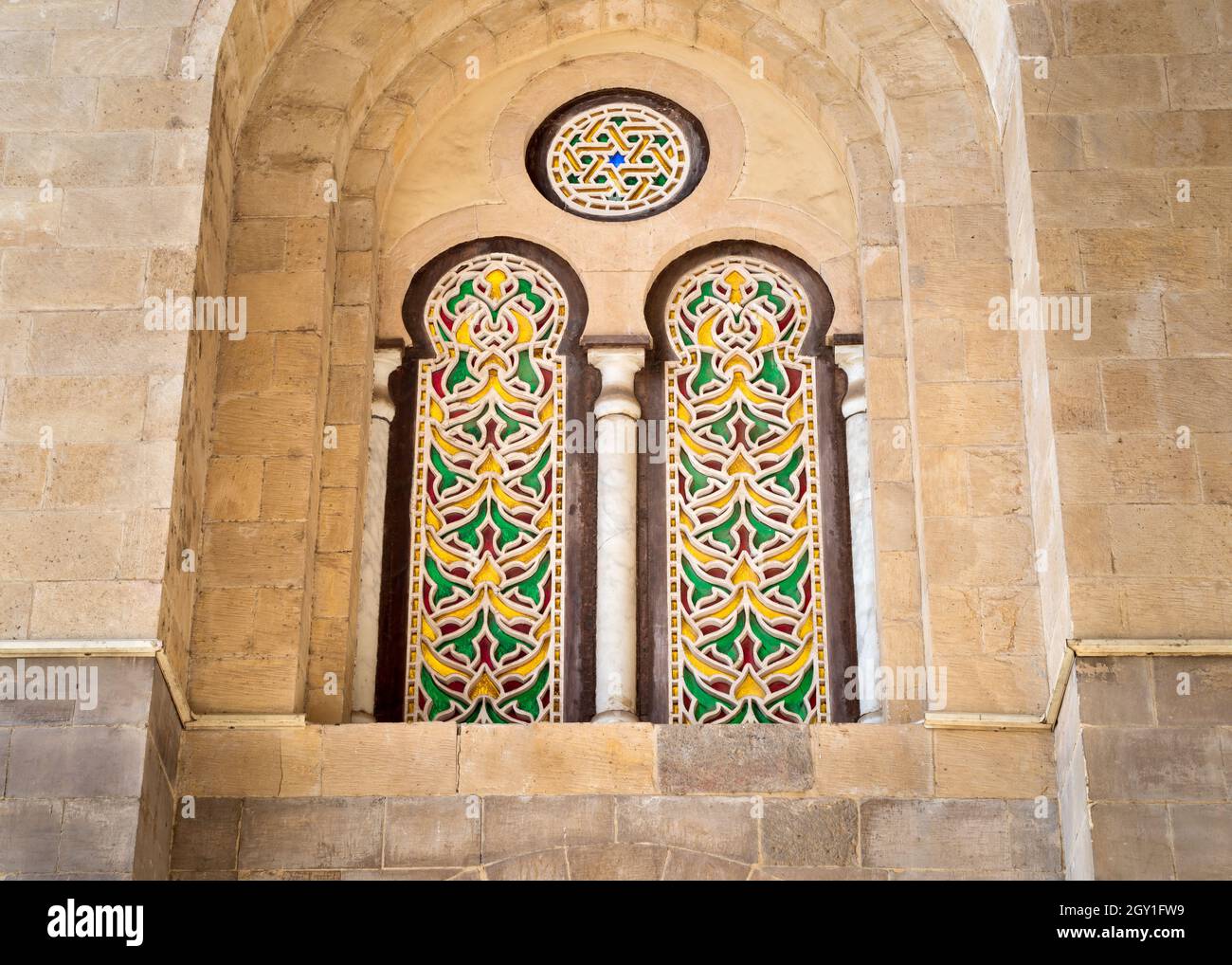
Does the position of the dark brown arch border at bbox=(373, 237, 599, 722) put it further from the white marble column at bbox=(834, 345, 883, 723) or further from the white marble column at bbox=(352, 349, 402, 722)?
the white marble column at bbox=(834, 345, 883, 723)

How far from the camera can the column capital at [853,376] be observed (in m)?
9.30

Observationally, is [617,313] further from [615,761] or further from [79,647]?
[79,647]

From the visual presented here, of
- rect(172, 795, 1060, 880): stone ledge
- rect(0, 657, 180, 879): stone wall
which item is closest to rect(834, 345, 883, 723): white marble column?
rect(172, 795, 1060, 880): stone ledge

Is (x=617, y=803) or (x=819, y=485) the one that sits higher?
(x=819, y=485)

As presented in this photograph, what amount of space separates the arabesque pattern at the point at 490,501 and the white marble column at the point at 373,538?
146 millimetres

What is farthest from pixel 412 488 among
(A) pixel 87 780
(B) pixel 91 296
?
(A) pixel 87 780

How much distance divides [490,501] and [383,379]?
0.75 meters

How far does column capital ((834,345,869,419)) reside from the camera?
30.5 feet

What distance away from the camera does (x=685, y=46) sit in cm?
1043

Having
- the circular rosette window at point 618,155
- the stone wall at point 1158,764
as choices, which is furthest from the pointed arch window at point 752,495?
the stone wall at point 1158,764

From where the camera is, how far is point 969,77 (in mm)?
9641

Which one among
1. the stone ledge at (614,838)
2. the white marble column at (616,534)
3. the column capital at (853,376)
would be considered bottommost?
the stone ledge at (614,838)

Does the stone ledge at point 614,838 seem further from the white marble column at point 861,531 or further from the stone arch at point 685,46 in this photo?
the white marble column at point 861,531
